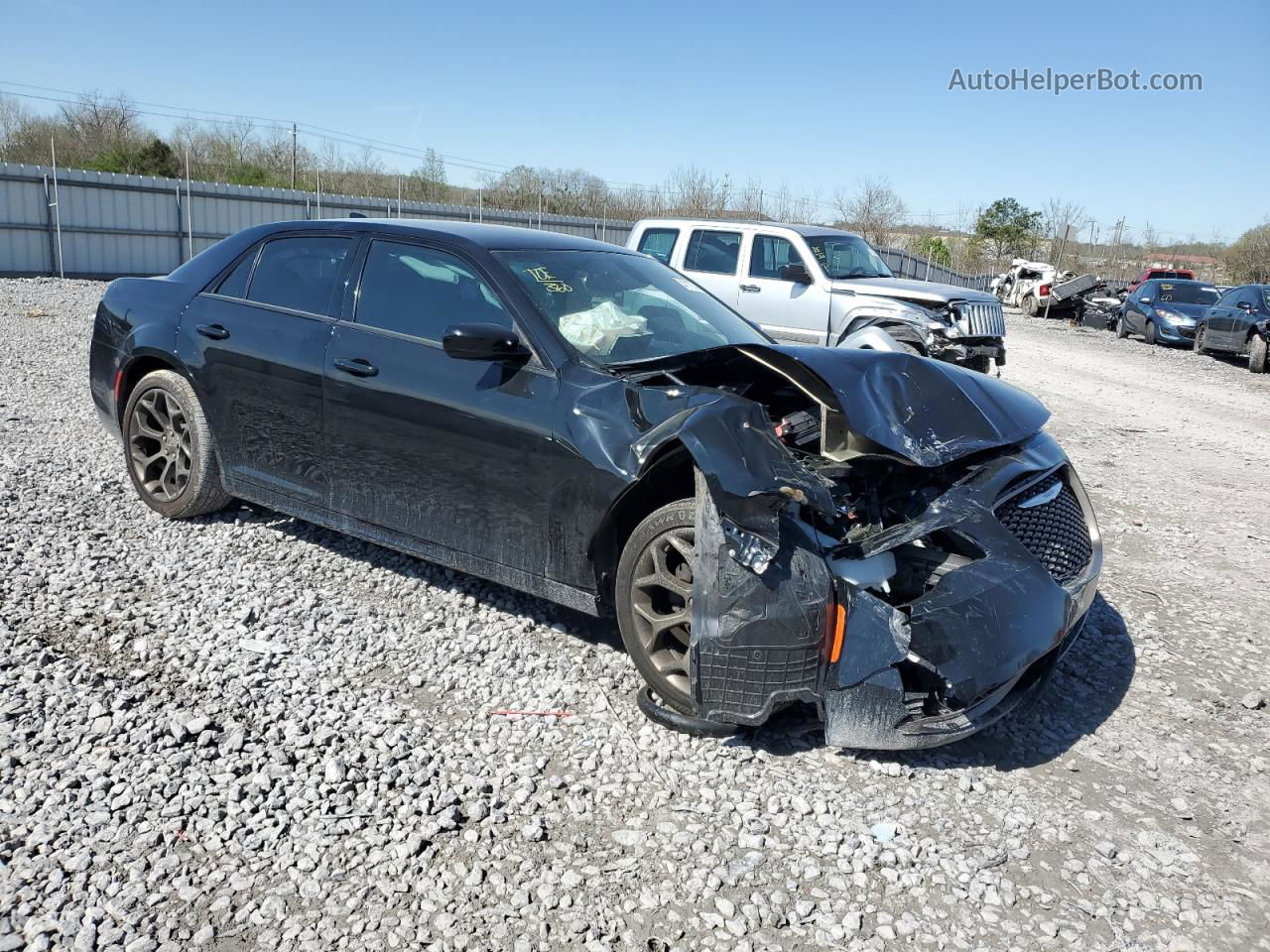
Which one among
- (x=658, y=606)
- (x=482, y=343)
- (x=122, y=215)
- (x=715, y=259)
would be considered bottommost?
(x=658, y=606)

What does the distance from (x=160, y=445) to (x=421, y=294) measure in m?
2.04

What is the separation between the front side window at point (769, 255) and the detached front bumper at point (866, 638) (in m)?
8.67

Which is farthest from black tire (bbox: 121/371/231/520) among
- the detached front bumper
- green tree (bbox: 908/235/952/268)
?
green tree (bbox: 908/235/952/268)

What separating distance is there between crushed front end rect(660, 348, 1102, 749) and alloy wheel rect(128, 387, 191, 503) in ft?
10.8

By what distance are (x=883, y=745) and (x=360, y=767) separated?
1719mm

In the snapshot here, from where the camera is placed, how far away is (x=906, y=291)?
1122 centimetres

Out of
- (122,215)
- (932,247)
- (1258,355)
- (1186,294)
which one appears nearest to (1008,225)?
(932,247)

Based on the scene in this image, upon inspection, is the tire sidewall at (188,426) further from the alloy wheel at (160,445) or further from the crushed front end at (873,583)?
the crushed front end at (873,583)

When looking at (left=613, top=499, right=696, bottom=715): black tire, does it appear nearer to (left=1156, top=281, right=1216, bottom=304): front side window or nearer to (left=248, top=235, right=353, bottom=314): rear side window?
(left=248, top=235, right=353, bottom=314): rear side window

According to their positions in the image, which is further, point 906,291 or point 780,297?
point 780,297

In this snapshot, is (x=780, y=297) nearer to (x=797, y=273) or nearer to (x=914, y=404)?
(x=797, y=273)

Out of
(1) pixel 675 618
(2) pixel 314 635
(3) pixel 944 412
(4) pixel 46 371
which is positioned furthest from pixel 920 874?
(4) pixel 46 371

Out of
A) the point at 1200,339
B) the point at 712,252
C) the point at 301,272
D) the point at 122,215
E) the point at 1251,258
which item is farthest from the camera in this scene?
the point at 1251,258

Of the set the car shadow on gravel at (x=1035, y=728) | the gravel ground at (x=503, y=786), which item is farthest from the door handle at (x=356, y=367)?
the car shadow on gravel at (x=1035, y=728)
